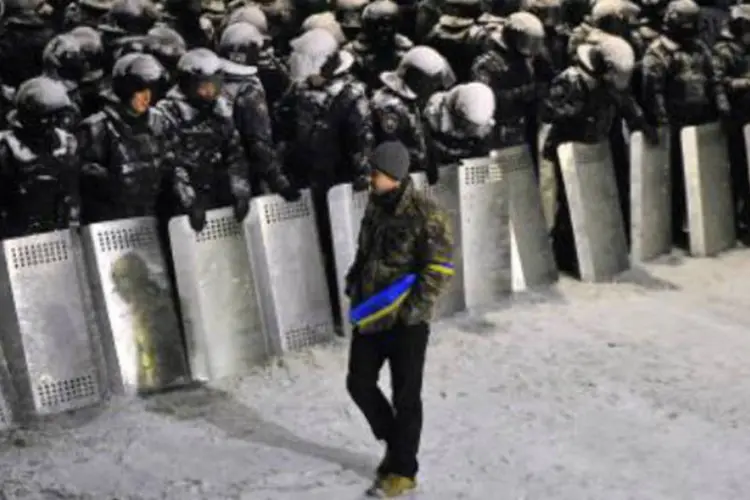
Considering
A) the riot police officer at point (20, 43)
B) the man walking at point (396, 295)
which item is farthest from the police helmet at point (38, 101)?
the man walking at point (396, 295)

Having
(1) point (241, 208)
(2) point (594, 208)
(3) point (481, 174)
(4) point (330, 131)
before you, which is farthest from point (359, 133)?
(2) point (594, 208)

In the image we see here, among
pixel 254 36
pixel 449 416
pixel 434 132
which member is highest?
pixel 254 36

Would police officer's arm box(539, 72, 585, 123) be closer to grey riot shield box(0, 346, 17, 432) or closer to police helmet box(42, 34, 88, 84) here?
police helmet box(42, 34, 88, 84)

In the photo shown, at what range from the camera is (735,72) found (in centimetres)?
1034

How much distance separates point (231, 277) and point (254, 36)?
87.9 inches

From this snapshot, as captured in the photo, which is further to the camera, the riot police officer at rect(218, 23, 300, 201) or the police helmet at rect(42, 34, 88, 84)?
the police helmet at rect(42, 34, 88, 84)

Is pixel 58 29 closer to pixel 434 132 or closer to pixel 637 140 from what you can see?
pixel 434 132

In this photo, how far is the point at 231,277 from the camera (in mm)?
7238

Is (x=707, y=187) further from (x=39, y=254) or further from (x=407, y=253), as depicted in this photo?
(x=39, y=254)

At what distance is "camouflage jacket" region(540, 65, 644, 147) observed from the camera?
9.11 meters

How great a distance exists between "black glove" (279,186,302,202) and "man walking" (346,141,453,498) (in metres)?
2.30

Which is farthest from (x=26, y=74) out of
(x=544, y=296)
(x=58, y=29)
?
(x=544, y=296)

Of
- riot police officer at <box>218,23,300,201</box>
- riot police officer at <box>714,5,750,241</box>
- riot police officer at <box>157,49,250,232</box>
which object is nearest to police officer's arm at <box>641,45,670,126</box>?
riot police officer at <box>714,5,750,241</box>

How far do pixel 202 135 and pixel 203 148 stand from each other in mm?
94
